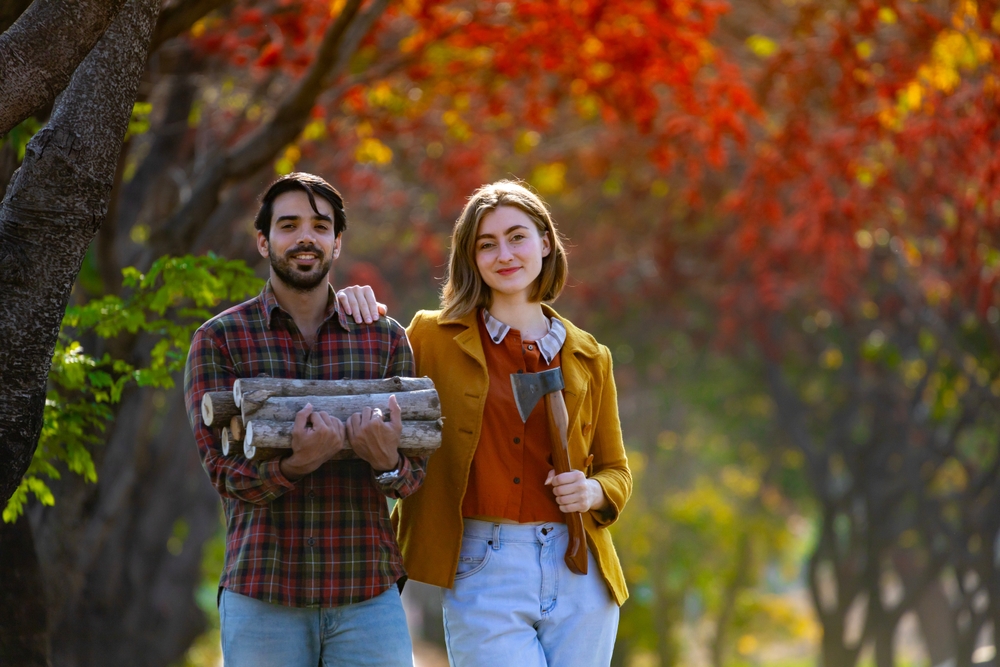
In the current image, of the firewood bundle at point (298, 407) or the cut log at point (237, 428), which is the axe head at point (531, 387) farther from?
the cut log at point (237, 428)

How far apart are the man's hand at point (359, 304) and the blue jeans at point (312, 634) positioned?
864 mm

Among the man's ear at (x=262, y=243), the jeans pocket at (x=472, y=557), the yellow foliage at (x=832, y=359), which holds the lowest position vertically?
the jeans pocket at (x=472, y=557)

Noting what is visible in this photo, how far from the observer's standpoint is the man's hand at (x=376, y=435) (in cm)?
335

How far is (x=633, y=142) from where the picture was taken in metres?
11.4

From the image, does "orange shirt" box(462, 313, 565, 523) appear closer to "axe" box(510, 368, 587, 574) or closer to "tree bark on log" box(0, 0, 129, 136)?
"axe" box(510, 368, 587, 574)

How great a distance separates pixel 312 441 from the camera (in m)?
3.27

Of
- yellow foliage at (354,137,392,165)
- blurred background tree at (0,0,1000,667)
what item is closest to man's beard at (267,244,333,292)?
blurred background tree at (0,0,1000,667)

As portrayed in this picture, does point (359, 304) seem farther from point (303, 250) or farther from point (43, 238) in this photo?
point (43, 238)

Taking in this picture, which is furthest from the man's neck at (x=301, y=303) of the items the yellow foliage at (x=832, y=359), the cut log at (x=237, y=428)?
the yellow foliage at (x=832, y=359)

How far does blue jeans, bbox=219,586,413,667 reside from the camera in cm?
348

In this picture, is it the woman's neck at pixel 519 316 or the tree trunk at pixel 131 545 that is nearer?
the woman's neck at pixel 519 316

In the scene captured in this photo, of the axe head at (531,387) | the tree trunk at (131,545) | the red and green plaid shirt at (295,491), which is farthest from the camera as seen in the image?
the tree trunk at (131,545)

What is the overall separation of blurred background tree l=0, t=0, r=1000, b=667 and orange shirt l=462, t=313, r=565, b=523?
1.90 m

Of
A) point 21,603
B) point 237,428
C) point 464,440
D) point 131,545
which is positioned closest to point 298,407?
point 237,428
